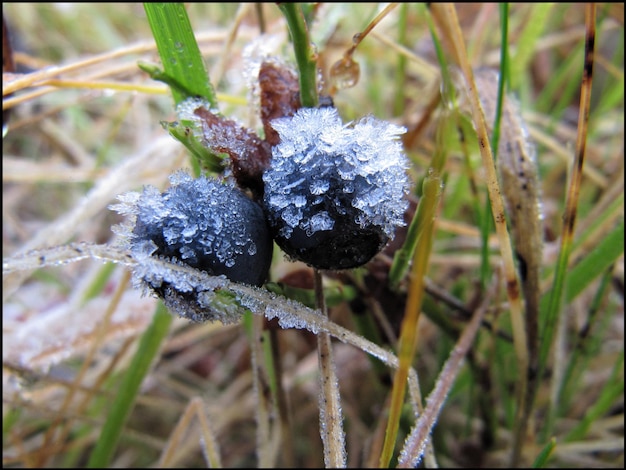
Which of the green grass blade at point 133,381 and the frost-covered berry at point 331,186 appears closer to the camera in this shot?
the frost-covered berry at point 331,186

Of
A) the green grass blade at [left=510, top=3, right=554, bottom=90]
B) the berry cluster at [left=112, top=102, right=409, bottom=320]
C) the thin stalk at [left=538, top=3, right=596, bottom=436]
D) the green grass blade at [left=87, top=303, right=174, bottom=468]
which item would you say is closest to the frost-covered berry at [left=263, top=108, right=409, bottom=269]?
the berry cluster at [left=112, top=102, right=409, bottom=320]

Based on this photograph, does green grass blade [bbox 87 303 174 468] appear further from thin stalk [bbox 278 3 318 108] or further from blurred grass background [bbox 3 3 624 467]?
thin stalk [bbox 278 3 318 108]

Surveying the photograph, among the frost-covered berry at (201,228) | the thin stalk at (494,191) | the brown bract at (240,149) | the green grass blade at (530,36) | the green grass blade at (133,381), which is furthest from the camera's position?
the green grass blade at (530,36)

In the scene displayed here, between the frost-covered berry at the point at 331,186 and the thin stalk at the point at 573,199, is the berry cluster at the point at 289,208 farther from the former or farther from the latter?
the thin stalk at the point at 573,199

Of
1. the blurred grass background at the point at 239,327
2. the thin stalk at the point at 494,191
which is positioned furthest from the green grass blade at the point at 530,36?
the thin stalk at the point at 494,191

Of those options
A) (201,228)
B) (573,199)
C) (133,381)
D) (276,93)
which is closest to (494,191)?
(573,199)

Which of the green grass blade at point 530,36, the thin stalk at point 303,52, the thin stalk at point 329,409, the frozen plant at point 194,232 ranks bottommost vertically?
the thin stalk at point 329,409

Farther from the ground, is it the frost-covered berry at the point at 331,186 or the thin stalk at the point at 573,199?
the thin stalk at the point at 573,199

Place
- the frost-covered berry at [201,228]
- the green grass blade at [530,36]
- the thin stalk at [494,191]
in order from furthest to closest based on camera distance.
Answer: the green grass blade at [530,36] < the thin stalk at [494,191] < the frost-covered berry at [201,228]
